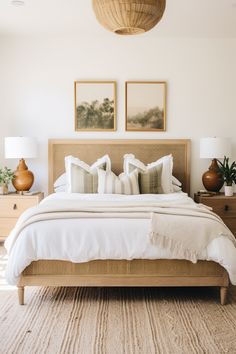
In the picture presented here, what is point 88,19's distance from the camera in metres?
4.68

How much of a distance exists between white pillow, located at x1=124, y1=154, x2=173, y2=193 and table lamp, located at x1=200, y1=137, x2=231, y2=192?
0.43 metres

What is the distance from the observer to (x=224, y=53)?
5.42m

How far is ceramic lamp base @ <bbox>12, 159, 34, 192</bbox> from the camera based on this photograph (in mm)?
5121

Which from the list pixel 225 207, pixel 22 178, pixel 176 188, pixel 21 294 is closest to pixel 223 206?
pixel 225 207

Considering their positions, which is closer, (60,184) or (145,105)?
(60,184)

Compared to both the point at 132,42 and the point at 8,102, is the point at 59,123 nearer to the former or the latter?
the point at 8,102

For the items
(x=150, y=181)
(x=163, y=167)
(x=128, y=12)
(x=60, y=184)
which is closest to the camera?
(x=128, y=12)

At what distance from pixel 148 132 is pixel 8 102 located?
6.05ft

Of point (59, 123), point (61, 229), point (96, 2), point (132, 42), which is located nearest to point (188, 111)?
point (132, 42)

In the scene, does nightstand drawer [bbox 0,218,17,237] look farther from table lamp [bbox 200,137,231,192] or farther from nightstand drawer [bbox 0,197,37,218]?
table lamp [bbox 200,137,231,192]

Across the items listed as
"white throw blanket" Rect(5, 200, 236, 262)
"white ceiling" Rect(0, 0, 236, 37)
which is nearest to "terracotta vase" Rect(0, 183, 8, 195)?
"white throw blanket" Rect(5, 200, 236, 262)

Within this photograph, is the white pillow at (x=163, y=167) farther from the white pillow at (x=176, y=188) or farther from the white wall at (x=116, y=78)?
the white wall at (x=116, y=78)

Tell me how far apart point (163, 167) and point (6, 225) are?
6.39ft

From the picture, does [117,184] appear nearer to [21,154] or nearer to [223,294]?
[21,154]
